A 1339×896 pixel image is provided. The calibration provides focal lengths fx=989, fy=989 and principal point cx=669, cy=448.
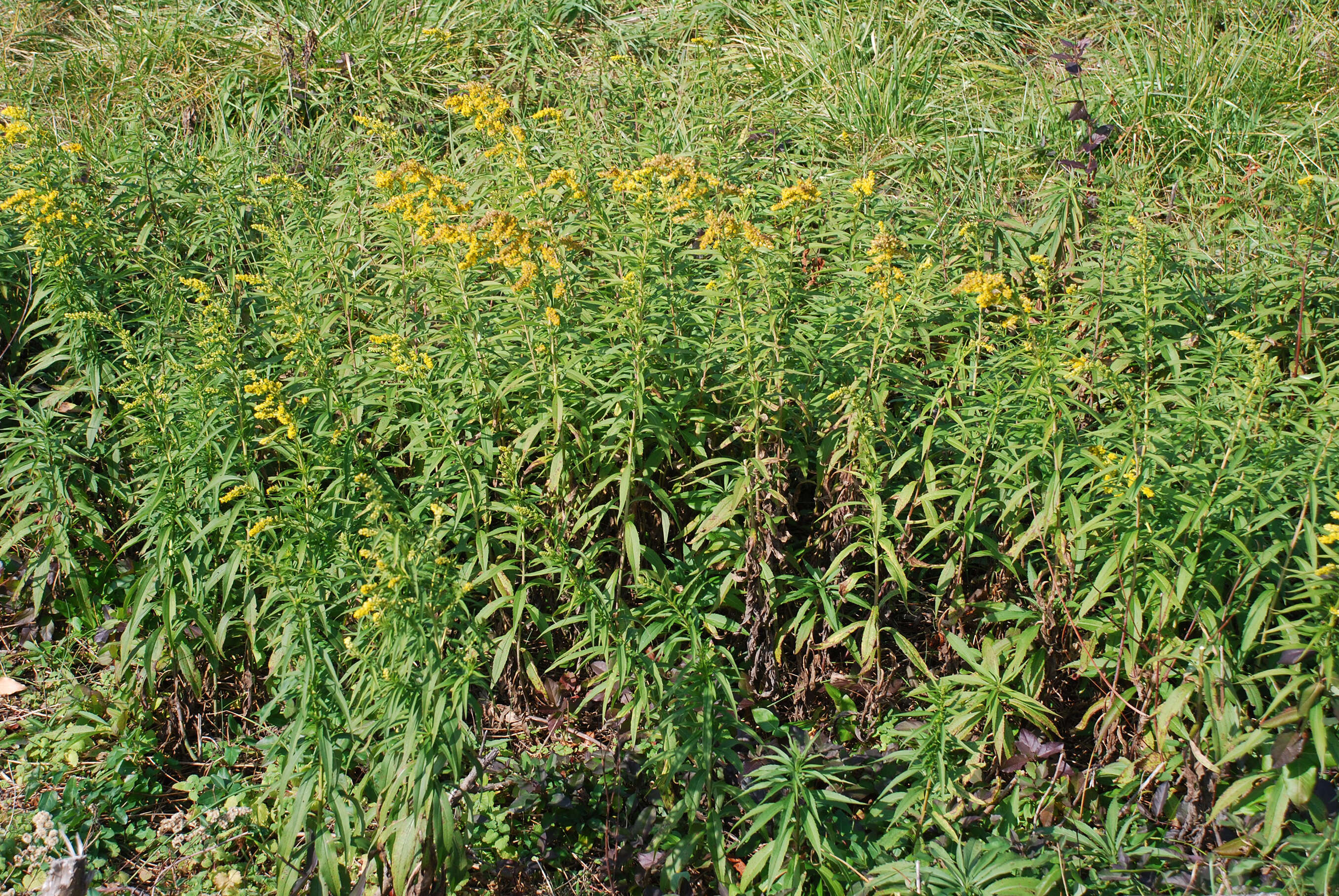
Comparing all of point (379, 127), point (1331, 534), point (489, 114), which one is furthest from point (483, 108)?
point (1331, 534)

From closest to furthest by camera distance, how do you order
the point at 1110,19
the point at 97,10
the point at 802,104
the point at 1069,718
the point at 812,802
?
1. the point at 812,802
2. the point at 1069,718
3. the point at 802,104
4. the point at 1110,19
5. the point at 97,10

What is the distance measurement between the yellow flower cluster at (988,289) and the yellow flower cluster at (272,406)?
1.84 meters

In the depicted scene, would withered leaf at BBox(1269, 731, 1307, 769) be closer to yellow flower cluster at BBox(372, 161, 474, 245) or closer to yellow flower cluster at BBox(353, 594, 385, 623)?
yellow flower cluster at BBox(353, 594, 385, 623)

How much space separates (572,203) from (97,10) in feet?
17.2

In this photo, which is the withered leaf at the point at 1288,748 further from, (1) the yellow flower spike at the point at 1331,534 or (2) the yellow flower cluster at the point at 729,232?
(2) the yellow flower cluster at the point at 729,232

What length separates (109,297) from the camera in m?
3.84

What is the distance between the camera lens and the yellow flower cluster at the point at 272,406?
105 inches

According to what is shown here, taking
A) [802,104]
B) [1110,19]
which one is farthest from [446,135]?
[1110,19]

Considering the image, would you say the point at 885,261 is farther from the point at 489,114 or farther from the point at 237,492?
the point at 237,492

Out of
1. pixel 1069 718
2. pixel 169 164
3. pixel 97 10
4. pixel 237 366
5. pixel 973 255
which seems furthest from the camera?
pixel 97 10

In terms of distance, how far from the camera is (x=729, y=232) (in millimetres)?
2855

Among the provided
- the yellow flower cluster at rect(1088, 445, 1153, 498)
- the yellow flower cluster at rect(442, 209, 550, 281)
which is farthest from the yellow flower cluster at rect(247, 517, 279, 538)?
the yellow flower cluster at rect(1088, 445, 1153, 498)

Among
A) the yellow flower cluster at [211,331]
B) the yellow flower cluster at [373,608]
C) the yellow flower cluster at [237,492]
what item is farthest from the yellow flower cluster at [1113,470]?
the yellow flower cluster at [211,331]

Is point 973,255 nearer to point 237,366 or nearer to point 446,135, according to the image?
point 237,366
